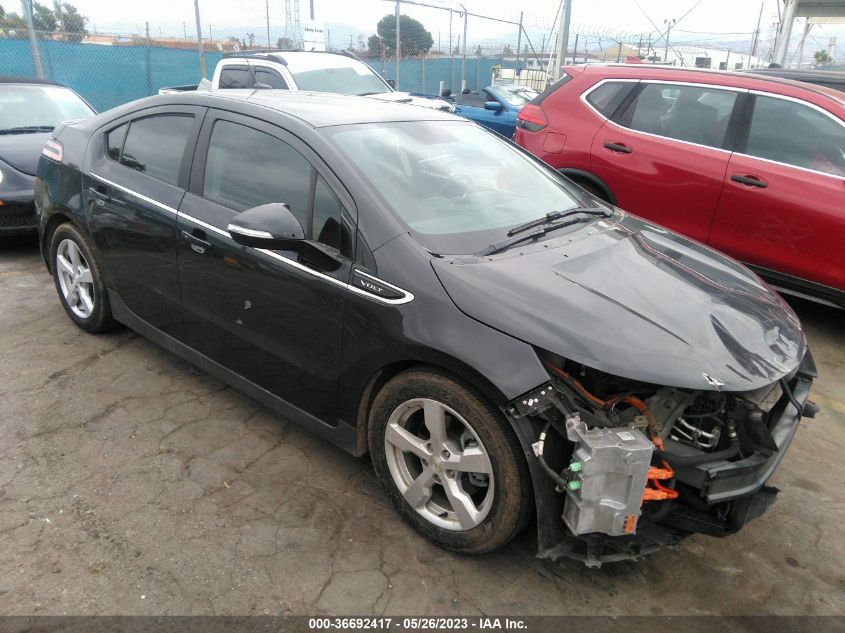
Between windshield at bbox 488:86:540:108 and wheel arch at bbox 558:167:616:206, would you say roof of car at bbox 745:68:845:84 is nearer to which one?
wheel arch at bbox 558:167:616:206

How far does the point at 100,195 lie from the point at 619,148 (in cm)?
398

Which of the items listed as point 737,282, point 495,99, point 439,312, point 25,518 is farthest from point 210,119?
point 495,99

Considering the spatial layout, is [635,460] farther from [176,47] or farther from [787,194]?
[176,47]

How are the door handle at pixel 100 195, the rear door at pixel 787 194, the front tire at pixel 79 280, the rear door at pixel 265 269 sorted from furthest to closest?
the rear door at pixel 787 194 → the front tire at pixel 79 280 → the door handle at pixel 100 195 → the rear door at pixel 265 269

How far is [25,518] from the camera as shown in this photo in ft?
8.57

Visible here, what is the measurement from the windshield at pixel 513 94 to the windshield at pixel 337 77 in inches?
111

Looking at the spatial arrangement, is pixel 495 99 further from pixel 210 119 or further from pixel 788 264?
pixel 210 119

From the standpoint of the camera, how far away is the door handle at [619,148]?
5289 millimetres

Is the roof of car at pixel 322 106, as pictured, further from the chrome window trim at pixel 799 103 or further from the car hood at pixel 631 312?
the chrome window trim at pixel 799 103

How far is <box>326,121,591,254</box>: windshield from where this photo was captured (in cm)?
264

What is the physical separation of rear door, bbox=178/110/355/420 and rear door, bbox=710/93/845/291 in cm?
347

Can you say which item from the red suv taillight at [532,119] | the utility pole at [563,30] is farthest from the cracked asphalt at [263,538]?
the utility pole at [563,30]

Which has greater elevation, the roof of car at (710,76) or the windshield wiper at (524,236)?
the roof of car at (710,76)

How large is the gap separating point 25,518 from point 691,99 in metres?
5.33
